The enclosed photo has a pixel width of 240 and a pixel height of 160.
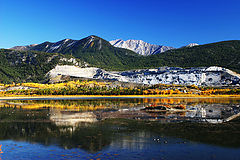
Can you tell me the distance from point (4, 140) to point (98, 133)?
1105 centimetres

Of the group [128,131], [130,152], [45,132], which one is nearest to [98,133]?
[128,131]

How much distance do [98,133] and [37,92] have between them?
14120 cm

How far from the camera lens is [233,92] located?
495 feet

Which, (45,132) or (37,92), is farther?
(37,92)

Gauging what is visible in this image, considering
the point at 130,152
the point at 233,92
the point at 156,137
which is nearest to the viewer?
the point at 130,152

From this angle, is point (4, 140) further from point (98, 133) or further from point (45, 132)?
point (98, 133)

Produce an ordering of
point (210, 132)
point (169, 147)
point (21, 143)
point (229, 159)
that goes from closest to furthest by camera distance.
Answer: point (229, 159), point (169, 147), point (21, 143), point (210, 132)

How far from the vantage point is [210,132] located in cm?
2962

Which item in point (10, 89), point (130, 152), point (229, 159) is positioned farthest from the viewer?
point (10, 89)

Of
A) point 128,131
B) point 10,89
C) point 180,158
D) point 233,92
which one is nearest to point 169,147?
point 180,158

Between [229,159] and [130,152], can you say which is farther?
[130,152]

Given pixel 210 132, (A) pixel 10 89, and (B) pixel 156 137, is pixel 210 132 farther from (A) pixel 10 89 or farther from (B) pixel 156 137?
(A) pixel 10 89

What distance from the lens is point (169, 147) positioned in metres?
22.6

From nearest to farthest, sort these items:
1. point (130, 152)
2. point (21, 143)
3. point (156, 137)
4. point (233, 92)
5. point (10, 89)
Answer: point (130, 152)
point (21, 143)
point (156, 137)
point (233, 92)
point (10, 89)
